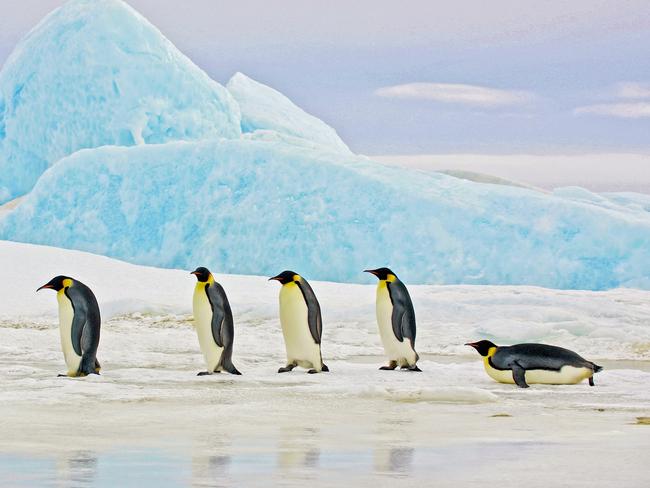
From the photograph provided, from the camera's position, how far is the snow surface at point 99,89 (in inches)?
999

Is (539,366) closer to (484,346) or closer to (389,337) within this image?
(484,346)

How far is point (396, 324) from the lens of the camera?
8977mm

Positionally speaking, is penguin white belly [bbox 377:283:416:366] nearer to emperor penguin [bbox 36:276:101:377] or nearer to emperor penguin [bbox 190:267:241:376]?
emperor penguin [bbox 190:267:241:376]

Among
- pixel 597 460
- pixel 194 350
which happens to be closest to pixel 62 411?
pixel 597 460

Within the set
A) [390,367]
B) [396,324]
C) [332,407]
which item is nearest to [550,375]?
[390,367]

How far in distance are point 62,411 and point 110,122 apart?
2040 centimetres

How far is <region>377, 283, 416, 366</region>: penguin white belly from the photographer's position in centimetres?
891

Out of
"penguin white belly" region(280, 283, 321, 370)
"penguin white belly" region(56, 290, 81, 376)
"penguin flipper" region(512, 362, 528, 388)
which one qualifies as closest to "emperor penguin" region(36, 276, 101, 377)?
"penguin white belly" region(56, 290, 81, 376)

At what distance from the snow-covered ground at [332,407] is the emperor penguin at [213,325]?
31 cm

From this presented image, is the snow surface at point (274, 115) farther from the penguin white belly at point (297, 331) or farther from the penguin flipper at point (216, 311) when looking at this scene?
the penguin flipper at point (216, 311)

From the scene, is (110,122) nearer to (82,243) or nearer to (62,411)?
(82,243)

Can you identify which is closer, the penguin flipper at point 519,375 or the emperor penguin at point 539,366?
the penguin flipper at point 519,375

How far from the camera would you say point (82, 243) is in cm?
2144

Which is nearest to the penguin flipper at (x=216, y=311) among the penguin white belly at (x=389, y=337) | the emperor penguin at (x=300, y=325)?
the emperor penguin at (x=300, y=325)
